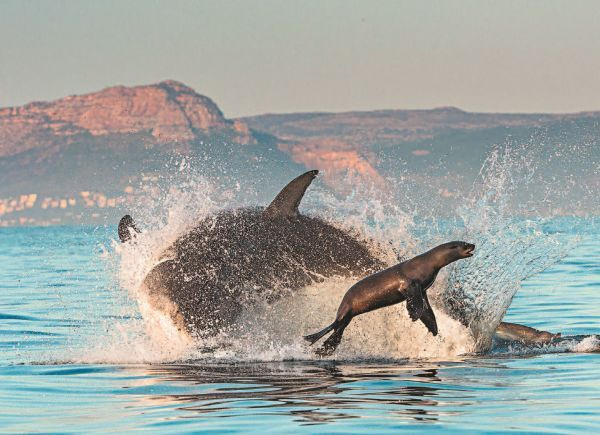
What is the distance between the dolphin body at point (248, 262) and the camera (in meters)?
18.2

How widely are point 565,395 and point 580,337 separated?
4754 mm

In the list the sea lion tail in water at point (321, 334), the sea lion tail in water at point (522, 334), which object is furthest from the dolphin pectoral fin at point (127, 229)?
the sea lion tail in water at point (522, 334)

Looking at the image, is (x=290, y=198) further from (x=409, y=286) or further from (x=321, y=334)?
(x=409, y=286)

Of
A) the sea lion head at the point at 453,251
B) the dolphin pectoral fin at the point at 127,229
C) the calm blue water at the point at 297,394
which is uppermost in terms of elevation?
the dolphin pectoral fin at the point at 127,229

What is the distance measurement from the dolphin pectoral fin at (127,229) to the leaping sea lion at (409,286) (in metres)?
4.51

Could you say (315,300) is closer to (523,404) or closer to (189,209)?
(189,209)

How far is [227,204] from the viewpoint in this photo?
20172 mm

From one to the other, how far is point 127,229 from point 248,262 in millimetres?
2302

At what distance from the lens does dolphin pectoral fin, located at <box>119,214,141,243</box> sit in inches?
772

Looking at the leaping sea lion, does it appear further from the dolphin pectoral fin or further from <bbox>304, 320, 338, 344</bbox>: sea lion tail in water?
the dolphin pectoral fin

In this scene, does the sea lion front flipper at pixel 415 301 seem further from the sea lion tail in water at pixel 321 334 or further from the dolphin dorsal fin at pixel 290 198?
the dolphin dorsal fin at pixel 290 198

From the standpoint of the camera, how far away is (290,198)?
18.6 m

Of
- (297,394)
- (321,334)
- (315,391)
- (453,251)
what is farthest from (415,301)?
(297,394)

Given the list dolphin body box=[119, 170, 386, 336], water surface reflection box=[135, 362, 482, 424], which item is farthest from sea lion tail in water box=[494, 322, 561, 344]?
water surface reflection box=[135, 362, 482, 424]
